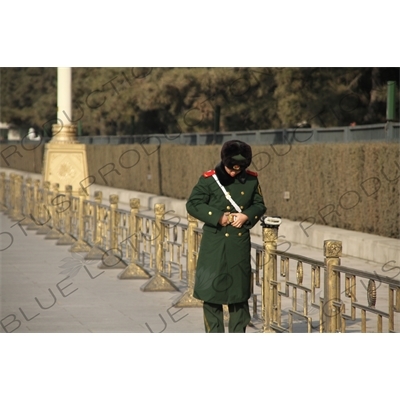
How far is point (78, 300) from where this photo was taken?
1159 centimetres

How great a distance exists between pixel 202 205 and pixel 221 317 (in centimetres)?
88

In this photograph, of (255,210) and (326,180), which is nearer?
(255,210)

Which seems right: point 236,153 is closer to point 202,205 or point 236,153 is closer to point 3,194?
point 202,205

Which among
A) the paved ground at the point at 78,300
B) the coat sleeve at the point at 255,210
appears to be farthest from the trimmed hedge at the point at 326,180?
the coat sleeve at the point at 255,210

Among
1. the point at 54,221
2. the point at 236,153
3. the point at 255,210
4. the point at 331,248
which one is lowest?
the point at 54,221

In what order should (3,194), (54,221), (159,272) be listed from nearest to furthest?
(159,272)
(54,221)
(3,194)

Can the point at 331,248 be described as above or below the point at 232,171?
below

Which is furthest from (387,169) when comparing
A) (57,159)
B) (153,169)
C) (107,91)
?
(107,91)

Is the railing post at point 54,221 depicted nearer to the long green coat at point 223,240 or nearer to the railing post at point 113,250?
the railing post at point 113,250

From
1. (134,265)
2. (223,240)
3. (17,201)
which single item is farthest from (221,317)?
(17,201)

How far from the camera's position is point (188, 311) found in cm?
1086

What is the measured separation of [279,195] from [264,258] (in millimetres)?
11932

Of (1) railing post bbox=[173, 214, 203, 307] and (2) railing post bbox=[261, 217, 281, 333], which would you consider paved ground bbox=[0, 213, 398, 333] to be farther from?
(2) railing post bbox=[261, 217, 281, 333]

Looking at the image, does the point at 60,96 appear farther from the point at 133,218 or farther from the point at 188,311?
the point at 188,311
